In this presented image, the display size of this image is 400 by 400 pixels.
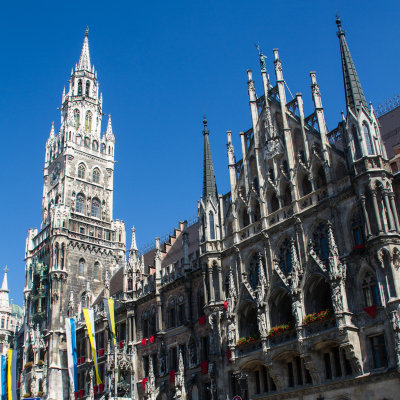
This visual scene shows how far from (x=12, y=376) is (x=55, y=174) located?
24.4 metres

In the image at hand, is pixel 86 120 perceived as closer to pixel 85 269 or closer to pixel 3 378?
pixel 85 269

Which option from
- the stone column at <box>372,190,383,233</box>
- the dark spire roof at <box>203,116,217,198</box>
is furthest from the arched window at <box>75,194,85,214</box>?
the stone column at <box>372,190,383,233</box>

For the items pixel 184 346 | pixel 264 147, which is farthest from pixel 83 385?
pixel 264 147

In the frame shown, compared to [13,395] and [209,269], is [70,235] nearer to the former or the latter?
[13,395]

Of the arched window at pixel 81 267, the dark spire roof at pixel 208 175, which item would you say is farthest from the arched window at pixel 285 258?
the arched window at pixel 81 267

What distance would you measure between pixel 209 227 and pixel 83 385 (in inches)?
903

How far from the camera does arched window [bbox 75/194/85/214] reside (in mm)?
64406

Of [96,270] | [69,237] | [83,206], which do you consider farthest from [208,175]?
[83,206]

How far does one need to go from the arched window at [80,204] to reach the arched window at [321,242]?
3847cm

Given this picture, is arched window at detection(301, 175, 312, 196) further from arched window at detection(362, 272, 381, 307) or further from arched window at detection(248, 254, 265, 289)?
arched window at detection(362, 272, 381, 307)

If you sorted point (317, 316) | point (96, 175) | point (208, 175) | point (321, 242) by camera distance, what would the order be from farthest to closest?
point (96, 175) → point (208, 175) → point (321, 242) → point (317, 316)

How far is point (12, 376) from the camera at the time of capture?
55.1 meters

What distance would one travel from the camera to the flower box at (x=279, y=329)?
101 feet

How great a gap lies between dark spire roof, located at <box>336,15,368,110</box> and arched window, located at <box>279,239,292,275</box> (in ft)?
29.5
